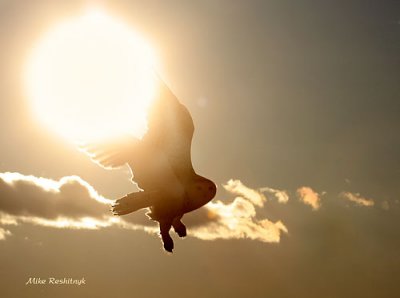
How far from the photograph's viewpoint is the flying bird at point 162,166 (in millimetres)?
12898

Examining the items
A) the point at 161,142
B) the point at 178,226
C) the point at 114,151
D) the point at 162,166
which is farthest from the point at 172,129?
the point at 178,226

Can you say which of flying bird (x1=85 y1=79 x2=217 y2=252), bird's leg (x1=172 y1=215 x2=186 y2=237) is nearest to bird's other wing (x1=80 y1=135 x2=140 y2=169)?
flying bird (x1=85 y1=79 x2=217 y2=252)

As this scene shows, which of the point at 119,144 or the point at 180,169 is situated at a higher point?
the point at 119,144

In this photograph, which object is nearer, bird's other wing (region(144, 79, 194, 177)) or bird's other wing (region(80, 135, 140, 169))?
bird's other wing (region(144, 79, 194, 177))

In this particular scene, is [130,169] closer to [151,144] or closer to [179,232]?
[151,144]

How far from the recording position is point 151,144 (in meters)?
13.2

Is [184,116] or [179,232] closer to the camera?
[184,116]

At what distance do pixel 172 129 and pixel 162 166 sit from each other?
101cm

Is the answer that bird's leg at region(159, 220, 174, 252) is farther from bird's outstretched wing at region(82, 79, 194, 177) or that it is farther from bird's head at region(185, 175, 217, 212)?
bird's outstretched wing at region(82, 79, 194, 177)

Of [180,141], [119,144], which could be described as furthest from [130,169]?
[180,141]

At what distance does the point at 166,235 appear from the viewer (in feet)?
44.5

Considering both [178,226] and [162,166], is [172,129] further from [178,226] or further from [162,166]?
[178,226]

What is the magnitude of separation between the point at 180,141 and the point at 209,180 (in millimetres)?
1289

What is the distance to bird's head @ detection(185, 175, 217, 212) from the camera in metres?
13.2
